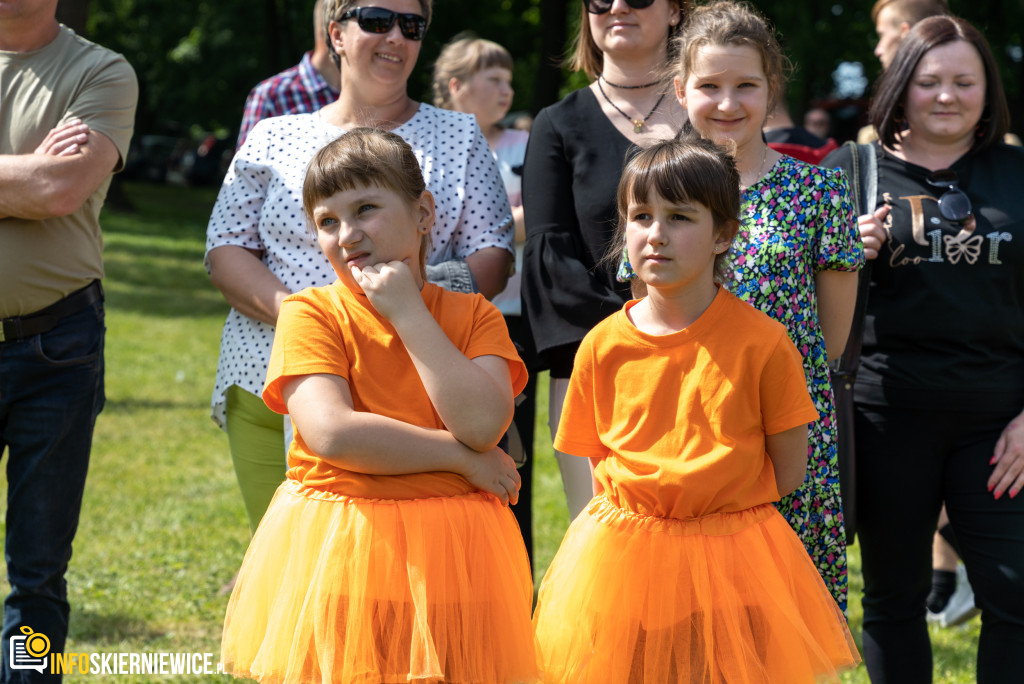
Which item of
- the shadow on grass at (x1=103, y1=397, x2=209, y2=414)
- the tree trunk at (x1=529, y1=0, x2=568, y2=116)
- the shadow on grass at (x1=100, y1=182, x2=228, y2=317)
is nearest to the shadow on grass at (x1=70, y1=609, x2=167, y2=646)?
the shadow on grass at (x1=103, y1=397, x2=209, y2=414)

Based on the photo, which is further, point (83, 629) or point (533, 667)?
point (83, 629)

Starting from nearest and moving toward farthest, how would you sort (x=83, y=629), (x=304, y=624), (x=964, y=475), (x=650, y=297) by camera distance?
(x=304, y=624), (x=650, y=297), (x=964, y=475), (x=83, y=629)

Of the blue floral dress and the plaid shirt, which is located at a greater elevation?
the plaid shirt

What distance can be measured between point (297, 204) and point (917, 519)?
221cm

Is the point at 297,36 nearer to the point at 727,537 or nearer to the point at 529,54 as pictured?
the point at 529,54

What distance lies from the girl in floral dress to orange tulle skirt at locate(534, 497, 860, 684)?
406 millimetres

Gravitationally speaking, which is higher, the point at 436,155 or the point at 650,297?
the point at 436,155

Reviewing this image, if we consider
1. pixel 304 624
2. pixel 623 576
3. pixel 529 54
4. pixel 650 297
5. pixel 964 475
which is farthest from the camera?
pixel 529 54

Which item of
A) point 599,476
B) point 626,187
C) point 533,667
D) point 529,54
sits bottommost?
point 533,667

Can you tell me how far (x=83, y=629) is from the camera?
4.53 meters

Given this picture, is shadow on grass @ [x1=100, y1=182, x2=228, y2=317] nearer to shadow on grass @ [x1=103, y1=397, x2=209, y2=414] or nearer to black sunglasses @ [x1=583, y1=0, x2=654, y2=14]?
shadow on grass @ [x1=103, y1=397, x2=209, y2=414]

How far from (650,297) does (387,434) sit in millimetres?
780

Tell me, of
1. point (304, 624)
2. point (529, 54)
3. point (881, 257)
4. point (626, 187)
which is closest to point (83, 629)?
point (304, 624)

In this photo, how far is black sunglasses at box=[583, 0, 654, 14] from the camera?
3223 millimetres
